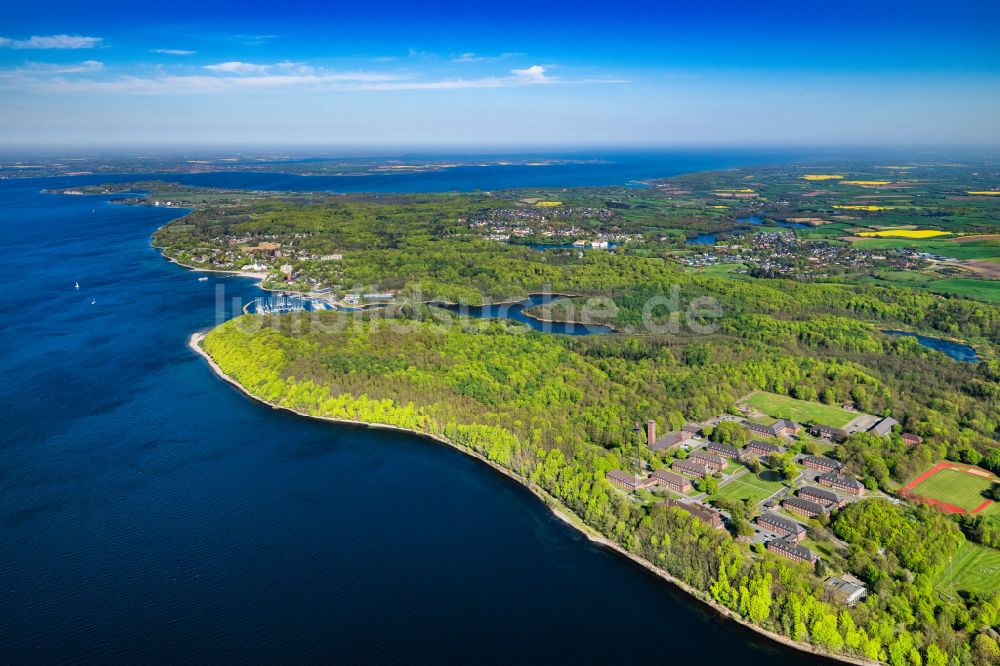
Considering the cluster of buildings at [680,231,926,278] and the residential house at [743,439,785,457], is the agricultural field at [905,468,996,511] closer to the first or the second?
the residential house at [743,439,785,457]

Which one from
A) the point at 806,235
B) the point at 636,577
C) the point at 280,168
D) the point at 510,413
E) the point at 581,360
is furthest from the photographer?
the point at 280,168

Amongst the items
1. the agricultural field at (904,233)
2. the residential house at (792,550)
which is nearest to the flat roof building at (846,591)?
the residential house at (792,550)

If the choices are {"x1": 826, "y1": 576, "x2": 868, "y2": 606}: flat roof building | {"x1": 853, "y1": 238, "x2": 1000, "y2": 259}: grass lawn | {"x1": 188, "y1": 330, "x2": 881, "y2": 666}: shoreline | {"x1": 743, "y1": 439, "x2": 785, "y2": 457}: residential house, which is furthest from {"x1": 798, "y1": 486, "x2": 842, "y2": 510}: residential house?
{"x1": 853, "y1": 238, "x2": 1000, "y2": 259}: grass lawn

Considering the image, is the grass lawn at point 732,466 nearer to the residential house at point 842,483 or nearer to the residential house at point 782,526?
the residential house at point 842,483

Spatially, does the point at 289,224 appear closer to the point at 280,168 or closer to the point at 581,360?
the point at 581,360

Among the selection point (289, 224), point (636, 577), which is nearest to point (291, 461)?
point (636, 577)

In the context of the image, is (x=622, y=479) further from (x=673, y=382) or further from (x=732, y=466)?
(x=673, y=382)
